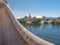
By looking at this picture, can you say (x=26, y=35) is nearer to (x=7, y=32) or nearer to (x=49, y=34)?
(x=7, y=32)

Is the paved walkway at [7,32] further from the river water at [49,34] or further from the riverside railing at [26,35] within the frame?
the river water at [49,34]

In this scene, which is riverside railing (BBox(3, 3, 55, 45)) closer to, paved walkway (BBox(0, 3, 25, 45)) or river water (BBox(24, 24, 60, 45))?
paved walkway (BBox(0, 3, 25, 45))

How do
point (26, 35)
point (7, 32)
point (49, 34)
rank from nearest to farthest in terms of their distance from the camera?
point (26, 35) < point (7, 32) < point (49, 34)

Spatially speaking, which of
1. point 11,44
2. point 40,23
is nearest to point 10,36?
point 11,44

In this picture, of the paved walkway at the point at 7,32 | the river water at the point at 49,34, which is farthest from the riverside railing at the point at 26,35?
the river water at the point at 49,34

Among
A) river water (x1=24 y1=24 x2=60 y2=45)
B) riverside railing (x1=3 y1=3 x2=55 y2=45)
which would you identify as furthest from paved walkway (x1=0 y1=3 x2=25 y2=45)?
river water (x1=24 y1=24 x2=60 y2=45)

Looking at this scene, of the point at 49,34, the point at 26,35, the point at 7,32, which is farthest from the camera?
the point at 49,34

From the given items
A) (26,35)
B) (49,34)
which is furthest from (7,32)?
(49,34)

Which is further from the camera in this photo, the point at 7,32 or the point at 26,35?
the point at 7,32

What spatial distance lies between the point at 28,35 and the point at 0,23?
46 centimetres

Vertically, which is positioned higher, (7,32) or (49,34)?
(7,32)

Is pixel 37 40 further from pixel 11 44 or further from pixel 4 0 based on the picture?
pixel 4 0

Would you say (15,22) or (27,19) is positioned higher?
(15,22)

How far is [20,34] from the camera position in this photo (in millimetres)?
2434
